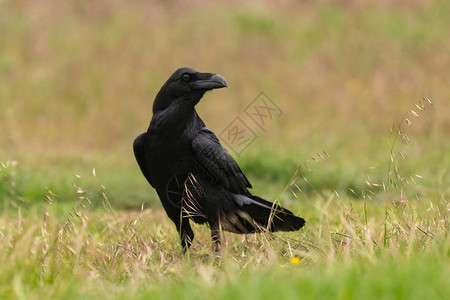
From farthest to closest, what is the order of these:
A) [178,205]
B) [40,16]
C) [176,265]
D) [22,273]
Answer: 1. [40,16]
2. [178,205]
3. [176,265]
4. [22,273]

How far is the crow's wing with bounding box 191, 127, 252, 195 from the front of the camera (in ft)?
12.8

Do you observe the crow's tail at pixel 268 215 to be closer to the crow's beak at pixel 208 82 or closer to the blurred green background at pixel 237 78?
the crow's beak at pixel 208 82

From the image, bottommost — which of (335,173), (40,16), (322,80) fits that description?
(335,173)

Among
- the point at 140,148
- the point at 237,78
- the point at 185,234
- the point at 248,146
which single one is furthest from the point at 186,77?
the point at 237,78

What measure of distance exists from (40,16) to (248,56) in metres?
5.26

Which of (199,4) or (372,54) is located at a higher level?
(199,4)

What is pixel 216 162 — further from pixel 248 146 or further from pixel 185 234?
pixel 248 146

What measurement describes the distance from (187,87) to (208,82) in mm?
140

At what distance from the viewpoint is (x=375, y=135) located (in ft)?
33.9

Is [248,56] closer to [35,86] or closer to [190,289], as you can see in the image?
[35,86]

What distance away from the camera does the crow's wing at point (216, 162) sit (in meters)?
3.89

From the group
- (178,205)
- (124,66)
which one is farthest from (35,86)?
(178,205)

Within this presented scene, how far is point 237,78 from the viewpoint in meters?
12.8

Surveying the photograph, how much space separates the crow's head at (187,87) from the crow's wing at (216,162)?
25 centimetres
